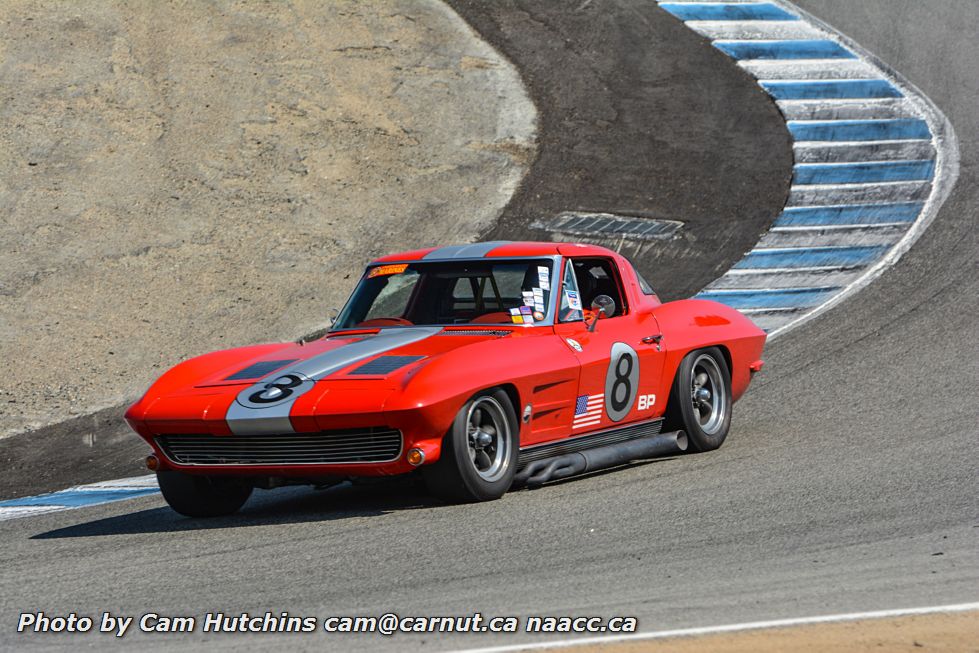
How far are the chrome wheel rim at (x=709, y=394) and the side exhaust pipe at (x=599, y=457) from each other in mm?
376

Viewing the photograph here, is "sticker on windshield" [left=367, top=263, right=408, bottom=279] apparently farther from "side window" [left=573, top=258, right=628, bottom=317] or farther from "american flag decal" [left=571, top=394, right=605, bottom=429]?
"american flag decal" [left=571, top=394, right=605, bottom=429]

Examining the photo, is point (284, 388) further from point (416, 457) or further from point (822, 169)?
point (822, 169)

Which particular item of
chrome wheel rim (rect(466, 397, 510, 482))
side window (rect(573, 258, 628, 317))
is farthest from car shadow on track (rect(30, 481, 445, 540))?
side window (rect(573, 258, 628, 317))

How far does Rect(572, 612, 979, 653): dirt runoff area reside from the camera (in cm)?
363

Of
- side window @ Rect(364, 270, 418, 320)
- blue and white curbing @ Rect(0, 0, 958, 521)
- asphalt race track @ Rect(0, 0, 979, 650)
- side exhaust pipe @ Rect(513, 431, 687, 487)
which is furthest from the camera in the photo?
blue and white curbing @ Rect(0, 0, 958, 521)

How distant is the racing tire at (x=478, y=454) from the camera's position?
6.18 metres

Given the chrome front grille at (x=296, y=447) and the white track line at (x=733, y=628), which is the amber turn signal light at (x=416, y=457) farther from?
the white track line at (x=733, y=628)

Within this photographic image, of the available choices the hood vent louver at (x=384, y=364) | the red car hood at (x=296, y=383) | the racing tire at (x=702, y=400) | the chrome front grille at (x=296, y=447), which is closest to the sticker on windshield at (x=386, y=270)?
A: the red car hood at (x=296, y=383)

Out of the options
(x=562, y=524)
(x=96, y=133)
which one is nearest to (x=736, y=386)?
(x=562, y=524)

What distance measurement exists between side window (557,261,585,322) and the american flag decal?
0.47m

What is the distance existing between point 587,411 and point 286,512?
68.7 inches

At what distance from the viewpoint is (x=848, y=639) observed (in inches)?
146

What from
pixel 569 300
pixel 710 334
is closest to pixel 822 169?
pixel 710 334

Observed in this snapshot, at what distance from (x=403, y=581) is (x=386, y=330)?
8.84ft
